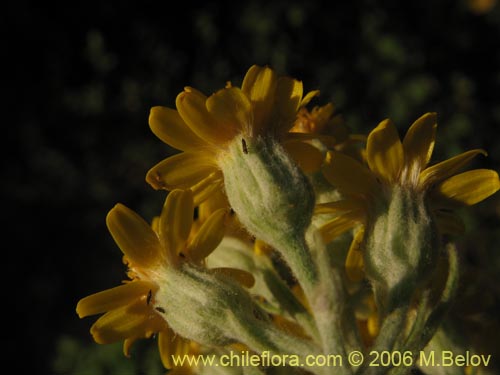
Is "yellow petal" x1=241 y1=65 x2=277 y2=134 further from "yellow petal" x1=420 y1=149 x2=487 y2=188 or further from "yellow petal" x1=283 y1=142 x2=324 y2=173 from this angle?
"yellow petal" x1=420 y1=149 x2=487 y2=188

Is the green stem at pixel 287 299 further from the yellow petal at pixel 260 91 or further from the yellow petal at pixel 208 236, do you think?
the yellow petal at pixel 260 91

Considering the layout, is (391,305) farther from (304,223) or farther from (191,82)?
(191,82)

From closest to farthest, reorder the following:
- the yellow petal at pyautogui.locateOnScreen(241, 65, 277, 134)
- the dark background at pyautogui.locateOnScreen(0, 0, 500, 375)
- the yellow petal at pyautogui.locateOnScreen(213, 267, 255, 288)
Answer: the yellow petal at pyautogui.locateOnScreen(241, 65, 277, 134) → the yellow petal at pyautogui.locateOnScreen(213, 267, 255, 288) → the dark background at pyautogui.locateOnScreen(0, 0, 500, 375)

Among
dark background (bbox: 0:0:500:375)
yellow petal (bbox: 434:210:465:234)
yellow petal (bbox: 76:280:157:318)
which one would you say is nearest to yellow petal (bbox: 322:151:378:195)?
yellow petal (bbox: 434:210:465:234)

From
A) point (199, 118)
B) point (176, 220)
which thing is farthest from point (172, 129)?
point (176, 220)

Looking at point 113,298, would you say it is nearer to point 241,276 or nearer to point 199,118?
point 241,276
